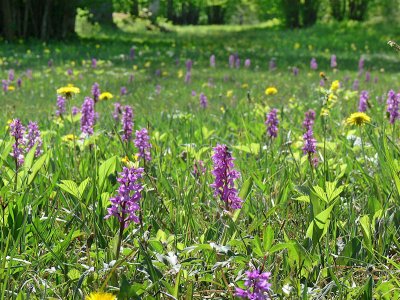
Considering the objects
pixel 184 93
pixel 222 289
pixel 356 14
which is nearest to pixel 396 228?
pixel 222 289

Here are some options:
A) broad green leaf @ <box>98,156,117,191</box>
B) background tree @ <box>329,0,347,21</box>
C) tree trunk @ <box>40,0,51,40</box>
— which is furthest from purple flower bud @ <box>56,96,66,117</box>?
background tree @ <box>329,0,347,21</box>

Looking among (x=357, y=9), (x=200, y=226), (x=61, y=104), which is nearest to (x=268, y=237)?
(x=200, y=226)

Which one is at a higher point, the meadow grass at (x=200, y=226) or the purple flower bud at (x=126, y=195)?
the purple flower bud at (x=126, y=195)

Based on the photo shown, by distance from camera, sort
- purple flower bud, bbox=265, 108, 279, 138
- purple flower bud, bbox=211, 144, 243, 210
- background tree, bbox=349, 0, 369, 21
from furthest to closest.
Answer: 1. background tree, bbox=349, 0, 369, 21
2. purple flower bud, bbox=265, 108, 279, 138
3. purple flower bud, bbox=211, 144, 243, 210

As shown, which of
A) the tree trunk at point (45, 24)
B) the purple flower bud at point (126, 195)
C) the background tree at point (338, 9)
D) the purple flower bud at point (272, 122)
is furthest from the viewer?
the background tree at point (338, 9)

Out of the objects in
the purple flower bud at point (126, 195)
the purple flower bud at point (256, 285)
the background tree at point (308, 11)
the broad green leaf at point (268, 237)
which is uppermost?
the purple flower bud at point (126, 195)

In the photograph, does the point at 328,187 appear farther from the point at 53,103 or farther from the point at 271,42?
the point at 271,42

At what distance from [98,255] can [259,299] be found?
2.50ft

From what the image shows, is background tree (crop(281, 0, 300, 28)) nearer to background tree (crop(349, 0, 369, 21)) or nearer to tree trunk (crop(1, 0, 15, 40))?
background tree (crop(349, 0, 369, 21))

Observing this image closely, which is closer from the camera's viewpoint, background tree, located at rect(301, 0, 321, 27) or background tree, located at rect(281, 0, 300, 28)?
background tree, located at rect(281, 0, 300, 28)

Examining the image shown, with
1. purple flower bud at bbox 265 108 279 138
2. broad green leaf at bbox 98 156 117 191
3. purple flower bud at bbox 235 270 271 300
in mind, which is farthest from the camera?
purple flower bud at bbox 265 108 279 138

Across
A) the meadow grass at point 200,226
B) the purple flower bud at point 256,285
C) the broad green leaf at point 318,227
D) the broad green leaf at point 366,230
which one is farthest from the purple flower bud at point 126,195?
the broad green leaf at point 366,230

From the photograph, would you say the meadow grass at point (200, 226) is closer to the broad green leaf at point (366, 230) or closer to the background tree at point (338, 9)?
the broad green leaf at point (366, 230)

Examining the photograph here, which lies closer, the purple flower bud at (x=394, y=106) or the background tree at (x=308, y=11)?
the purple flower bud at (x=394, y=106)
